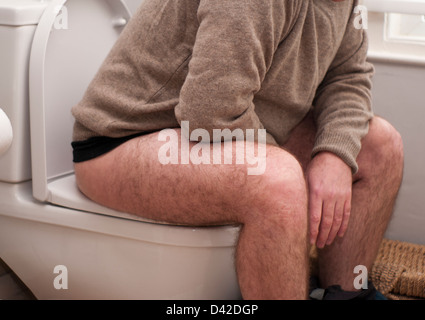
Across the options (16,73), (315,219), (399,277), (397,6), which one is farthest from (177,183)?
(397,6)

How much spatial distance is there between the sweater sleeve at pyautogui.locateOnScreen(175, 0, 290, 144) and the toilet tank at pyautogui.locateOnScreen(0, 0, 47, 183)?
13.0 inches

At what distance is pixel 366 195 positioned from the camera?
1.10m

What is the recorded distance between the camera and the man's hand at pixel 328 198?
0.93 metres

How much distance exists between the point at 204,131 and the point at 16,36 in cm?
39

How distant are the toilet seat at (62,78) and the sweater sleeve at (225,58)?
0.23m

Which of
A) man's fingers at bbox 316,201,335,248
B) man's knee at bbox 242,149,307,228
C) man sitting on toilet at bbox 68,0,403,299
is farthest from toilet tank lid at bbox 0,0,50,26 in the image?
man's fingers at bbox 316,201,335,248

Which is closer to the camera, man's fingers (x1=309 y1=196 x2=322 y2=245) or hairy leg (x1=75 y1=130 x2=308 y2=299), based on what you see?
hairy leg (x1=75 y1=130 x2=308 y2=299)

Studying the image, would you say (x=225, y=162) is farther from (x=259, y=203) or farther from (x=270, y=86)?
(x=270, y=86)

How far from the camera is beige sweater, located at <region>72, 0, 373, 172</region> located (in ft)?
2.71

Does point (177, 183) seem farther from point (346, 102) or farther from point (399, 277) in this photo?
point (399, 277)

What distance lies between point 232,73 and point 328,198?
27cm

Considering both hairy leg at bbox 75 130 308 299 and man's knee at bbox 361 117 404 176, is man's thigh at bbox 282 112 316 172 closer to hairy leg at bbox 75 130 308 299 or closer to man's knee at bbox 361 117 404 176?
man's knee at bbox 361 117 404 176

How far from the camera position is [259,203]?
32.4 inches

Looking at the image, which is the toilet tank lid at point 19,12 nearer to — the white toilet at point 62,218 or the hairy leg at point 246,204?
the white toilet at point 62,218
